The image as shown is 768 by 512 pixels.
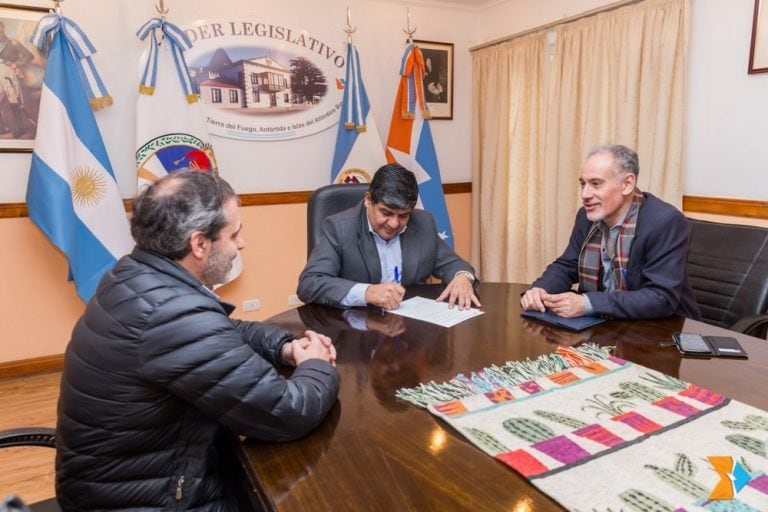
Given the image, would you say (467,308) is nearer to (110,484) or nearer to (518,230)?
(110,484)

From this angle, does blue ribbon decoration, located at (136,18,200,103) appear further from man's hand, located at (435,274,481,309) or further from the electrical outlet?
man's hand, located at (435,274,481,309)

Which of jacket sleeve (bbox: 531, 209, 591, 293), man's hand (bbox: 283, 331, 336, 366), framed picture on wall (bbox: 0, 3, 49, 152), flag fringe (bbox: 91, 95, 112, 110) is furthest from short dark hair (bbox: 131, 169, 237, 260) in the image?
framed picture on wall (bbox: 0, 3, 49, 152)

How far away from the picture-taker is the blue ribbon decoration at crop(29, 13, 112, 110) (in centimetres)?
266

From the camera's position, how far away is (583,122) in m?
3.19

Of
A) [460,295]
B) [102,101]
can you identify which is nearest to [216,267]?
[460,295]

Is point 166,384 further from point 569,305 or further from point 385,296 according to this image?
point 569,305

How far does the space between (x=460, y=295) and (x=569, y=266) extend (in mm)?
529

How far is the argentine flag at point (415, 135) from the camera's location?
145 inches

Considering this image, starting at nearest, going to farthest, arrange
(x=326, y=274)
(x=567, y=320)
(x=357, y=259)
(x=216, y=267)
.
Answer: (x=216, y=267) → (x=567, y=320) → (x=326, y=274) → (x=357, y=259)

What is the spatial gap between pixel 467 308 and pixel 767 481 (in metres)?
0.98

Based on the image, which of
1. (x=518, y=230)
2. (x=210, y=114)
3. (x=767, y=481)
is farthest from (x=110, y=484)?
(x=518, y=230)

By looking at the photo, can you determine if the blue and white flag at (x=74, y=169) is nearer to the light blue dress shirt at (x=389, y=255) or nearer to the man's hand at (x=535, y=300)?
the light blue dress shirt at (x=389, y=255)

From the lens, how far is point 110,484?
36.7 inches

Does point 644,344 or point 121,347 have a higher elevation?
point 121,347
